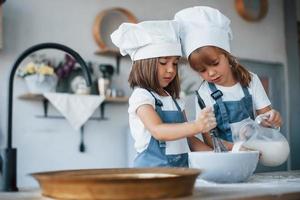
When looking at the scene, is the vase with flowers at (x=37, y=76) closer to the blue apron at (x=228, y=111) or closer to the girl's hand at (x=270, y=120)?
the blue apron at (x=228, y=111)

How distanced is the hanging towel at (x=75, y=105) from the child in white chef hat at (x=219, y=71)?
1.44m

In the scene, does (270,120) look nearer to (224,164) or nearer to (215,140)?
(215,140)

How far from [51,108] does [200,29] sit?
175 cm

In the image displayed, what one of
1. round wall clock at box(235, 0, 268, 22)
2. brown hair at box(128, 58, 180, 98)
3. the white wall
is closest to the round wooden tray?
brown hair at box(128, 58, 180, 98)

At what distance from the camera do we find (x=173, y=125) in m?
1.10

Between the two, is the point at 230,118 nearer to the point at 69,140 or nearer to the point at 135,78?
the point at 135,78

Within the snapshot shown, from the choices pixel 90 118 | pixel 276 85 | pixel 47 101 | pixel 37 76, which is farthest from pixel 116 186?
pixel 276 85

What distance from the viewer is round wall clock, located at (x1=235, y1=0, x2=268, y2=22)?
150 inches

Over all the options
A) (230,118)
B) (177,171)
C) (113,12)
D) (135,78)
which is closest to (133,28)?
(135,78)

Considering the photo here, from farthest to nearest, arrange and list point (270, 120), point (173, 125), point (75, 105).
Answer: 1. point (75, 105)
2. point (270, 120)
3. point (173, 125)

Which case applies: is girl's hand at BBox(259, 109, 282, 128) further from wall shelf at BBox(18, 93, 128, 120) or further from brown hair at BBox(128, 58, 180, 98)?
wall shelf at BBox(18, 93, 128, 120)

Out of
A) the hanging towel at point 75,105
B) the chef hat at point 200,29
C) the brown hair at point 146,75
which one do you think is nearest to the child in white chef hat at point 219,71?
the chef hat at point 200,29

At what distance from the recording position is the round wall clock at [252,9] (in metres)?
3.81

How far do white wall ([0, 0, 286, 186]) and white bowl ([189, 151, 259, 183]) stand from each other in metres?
1.88
